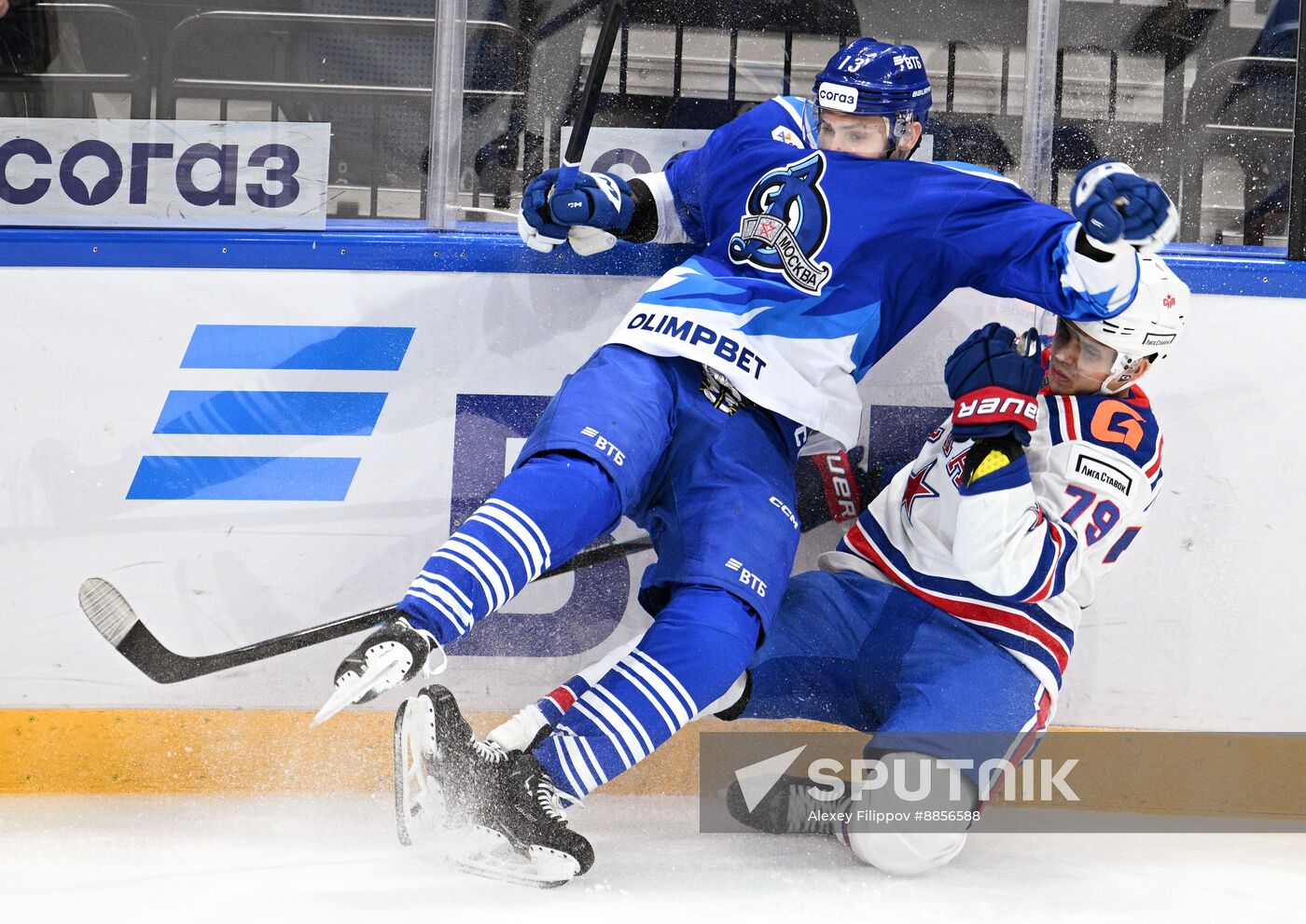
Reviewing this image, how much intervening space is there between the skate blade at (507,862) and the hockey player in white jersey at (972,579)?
8.5 inches

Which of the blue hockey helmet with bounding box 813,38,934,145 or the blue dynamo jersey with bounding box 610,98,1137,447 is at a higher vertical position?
the blue hockey helmet with bounding box 813,38,934,145

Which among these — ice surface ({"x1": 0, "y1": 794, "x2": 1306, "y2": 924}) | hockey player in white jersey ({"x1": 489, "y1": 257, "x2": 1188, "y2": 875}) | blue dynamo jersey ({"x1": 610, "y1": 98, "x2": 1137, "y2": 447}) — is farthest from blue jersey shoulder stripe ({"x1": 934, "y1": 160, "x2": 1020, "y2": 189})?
ice surface ({"x1": 0, "y1": 794, "x2": 1306, "y2": 924})

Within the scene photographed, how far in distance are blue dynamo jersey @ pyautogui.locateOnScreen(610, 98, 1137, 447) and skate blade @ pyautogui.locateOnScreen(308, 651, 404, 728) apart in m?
0.71

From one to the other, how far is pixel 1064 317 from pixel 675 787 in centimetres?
113

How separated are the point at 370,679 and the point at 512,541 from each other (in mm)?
282

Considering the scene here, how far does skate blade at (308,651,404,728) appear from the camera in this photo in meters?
1.52

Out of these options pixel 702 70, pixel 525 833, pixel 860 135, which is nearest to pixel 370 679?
pixel 525 833

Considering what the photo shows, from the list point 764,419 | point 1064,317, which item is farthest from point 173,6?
point 1064,317

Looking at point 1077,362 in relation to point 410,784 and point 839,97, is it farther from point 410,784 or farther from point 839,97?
point 410,784

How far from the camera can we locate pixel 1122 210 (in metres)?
1.83

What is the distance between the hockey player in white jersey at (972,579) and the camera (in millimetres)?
1873

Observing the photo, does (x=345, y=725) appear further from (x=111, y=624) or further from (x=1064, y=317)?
(x=1064, y=317)

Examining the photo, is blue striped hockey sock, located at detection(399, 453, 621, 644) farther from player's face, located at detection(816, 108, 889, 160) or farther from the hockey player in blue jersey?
player's face, located at detection(816, 108, 889, 160)

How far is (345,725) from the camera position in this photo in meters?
2.35
